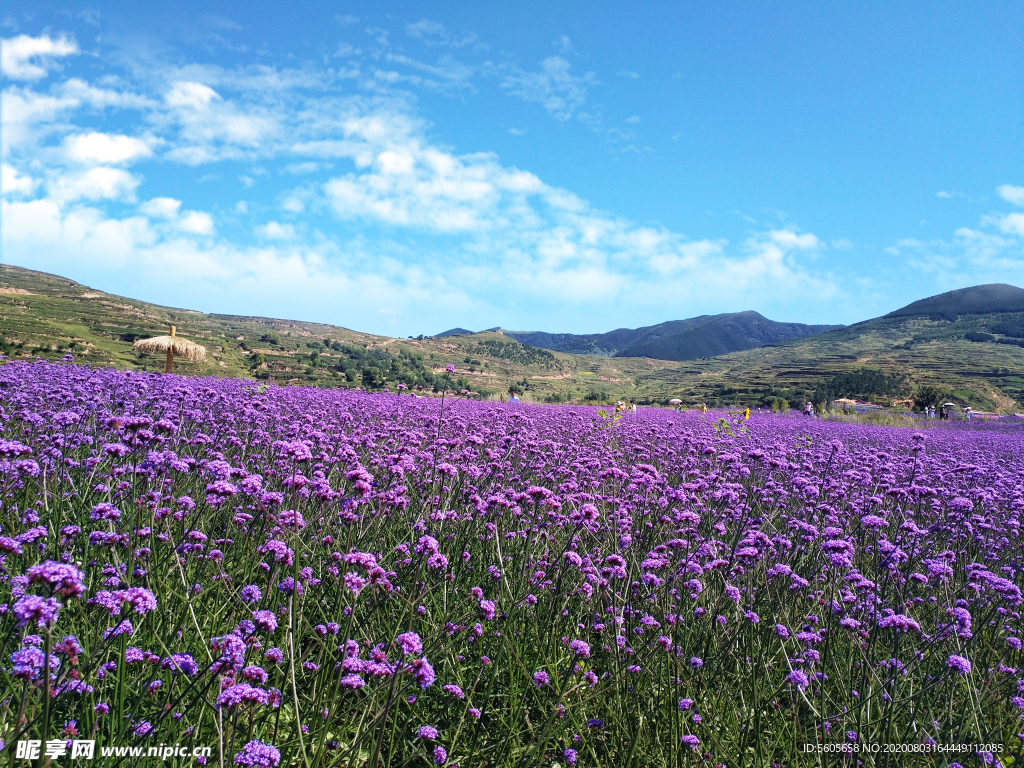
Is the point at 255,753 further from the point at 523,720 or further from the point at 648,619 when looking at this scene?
the point at 648,619

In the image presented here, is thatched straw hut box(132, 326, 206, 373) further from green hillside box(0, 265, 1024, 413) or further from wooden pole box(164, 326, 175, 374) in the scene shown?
green hillside box(0, 265, 1024, 413)

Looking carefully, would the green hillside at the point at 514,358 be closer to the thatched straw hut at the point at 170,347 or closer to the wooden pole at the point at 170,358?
the thatched straw hut at the point at 170,347

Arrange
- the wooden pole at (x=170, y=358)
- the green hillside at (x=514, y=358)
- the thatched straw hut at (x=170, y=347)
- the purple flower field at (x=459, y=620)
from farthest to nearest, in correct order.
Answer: the green hillside at (x=514, y=358)
the thatched straw hut at (x=170, y=347)
the wooden pole at (x=170, y=358)
the purple flower field at (x=459, y=620)

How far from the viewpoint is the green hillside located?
4053cm

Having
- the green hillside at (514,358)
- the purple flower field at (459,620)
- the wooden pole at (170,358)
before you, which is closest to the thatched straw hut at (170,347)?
the wooden pole at (170,358)

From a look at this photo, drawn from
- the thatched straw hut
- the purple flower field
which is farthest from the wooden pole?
the purple flower field

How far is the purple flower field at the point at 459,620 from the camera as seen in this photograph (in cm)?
214

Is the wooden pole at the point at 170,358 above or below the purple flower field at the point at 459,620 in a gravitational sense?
above

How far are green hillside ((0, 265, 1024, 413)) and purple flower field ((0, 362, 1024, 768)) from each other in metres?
23.6

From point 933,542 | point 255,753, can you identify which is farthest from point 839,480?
point 255,753

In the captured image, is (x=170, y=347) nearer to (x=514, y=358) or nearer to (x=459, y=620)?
(x=459, y=620)

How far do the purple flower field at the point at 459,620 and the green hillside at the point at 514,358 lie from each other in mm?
23557

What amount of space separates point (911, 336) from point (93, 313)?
214551mm

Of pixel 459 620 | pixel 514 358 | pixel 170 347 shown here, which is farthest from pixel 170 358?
pixel 514 358
